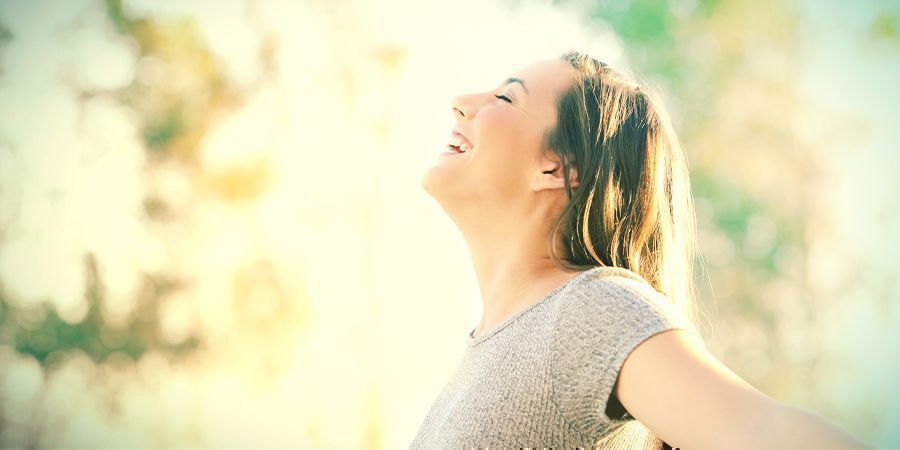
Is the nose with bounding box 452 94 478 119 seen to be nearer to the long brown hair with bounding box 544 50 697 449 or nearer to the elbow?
the long brown hair with bounding box 544 50 697 449

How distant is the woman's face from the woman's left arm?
0.83 metres

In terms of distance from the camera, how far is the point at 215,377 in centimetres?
922

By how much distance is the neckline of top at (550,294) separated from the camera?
4.81ft

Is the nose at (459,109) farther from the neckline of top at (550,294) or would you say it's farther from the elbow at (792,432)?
the elbow at (792,432)

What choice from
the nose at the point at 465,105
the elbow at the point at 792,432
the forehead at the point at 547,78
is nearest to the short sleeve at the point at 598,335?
the elbow at the point at 792,432

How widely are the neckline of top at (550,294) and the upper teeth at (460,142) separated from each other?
47 centimetres

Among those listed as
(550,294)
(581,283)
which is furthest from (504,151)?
(581,283)

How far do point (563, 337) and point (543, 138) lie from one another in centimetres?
71

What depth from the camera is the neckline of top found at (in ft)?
4.81

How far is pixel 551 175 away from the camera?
1938 millimetres

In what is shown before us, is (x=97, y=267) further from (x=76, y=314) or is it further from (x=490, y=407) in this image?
(x=490, y=407)

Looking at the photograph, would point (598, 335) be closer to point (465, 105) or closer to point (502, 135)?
point (502, 135)

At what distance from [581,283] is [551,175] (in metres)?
0.54

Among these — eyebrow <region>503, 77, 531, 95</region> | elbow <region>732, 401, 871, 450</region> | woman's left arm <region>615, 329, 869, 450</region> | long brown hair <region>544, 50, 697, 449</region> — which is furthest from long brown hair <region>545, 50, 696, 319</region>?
elbow <region>732, 401, 871, 450</region>
